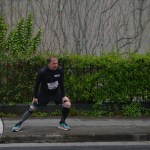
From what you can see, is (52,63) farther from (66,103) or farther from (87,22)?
(87,22)

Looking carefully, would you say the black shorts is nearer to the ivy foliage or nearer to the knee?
the knee

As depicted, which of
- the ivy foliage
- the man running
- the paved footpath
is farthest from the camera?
the ivy foliage

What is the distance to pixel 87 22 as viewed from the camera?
1770 cm

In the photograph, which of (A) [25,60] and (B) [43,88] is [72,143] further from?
(A) [25,60]

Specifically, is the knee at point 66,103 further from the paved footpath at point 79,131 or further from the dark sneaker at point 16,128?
the dark sneaker at point 16,128

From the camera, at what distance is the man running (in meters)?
10.1

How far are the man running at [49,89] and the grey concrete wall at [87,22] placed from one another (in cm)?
720

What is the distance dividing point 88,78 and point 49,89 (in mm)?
2315

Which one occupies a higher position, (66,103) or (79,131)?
(66,103)

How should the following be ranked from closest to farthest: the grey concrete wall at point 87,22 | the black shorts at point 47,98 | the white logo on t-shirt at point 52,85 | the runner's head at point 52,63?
1. the runner's head at point 52,63
2. the white logo on t-shirt at point 52,85
3. the black shorts at point 47,98
4. the grey concrete wall at point 87,22

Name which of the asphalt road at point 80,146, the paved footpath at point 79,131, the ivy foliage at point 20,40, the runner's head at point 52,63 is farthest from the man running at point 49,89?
the ivy foliage at point 20,40

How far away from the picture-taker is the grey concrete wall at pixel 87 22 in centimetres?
1747

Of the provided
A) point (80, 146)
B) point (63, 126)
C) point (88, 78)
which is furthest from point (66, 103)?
point (88, 78)

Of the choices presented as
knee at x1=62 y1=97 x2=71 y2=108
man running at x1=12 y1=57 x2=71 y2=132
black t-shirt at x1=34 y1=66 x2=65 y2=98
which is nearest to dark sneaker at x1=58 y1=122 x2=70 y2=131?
man running at x1=12 y1=57 x2=71 y2=132
